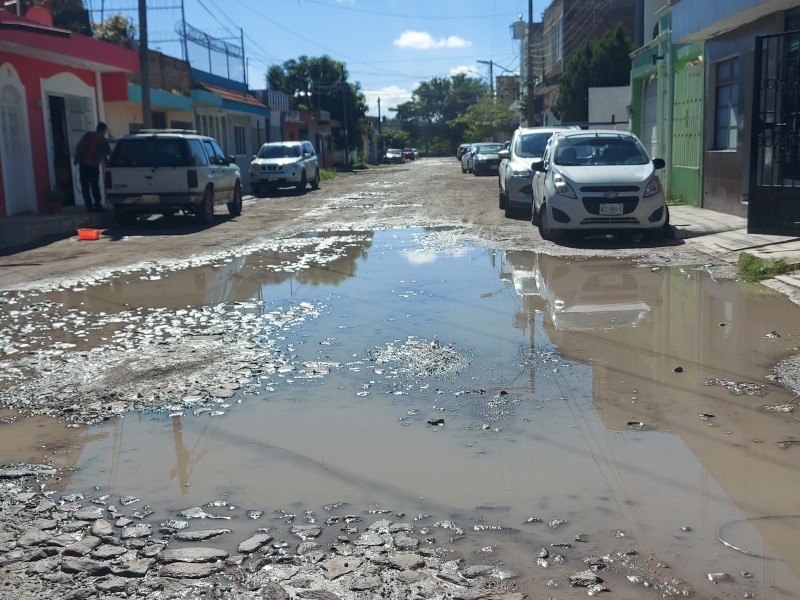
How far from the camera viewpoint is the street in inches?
140

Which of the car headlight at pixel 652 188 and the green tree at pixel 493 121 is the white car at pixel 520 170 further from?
the green tree at pixel 493 121

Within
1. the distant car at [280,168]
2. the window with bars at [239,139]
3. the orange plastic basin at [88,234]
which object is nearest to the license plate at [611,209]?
the orange plastic basin at [88,234]

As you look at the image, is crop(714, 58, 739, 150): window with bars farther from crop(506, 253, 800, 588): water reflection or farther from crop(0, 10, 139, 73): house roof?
crop(0, 10, 139, 73): house roof

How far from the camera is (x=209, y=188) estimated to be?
18.1m

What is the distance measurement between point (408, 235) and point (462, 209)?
16.6 ft

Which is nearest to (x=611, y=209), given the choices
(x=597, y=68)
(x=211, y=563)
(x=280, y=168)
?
(x=211, y=563)

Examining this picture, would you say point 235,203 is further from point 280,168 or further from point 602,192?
point 602,192

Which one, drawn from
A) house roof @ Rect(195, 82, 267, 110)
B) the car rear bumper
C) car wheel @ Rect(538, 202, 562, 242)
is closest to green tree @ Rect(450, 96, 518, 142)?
house roof @ Rect(195, 82, 267, 110)

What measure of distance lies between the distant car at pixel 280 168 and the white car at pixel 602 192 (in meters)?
16.3

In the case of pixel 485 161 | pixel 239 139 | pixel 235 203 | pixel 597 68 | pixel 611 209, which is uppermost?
pixel 597 68

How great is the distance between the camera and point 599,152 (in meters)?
14.1

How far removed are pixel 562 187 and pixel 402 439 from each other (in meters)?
8.83

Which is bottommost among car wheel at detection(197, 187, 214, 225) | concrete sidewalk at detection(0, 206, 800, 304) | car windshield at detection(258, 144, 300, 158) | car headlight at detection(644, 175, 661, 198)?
concrete sidewalk at detection(0, 206, 800, 304)

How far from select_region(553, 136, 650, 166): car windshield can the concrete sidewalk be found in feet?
4.42
